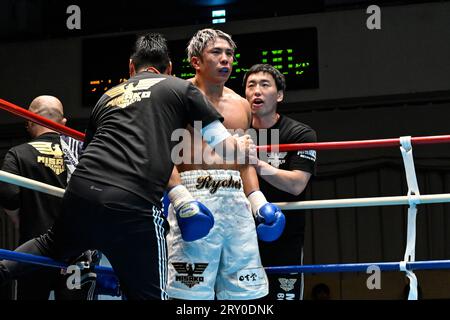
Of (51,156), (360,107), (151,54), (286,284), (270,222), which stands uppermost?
(360,107)

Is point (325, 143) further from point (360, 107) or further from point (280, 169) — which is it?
point (360, 107)

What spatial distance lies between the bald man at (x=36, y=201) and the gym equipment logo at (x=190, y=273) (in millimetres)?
577

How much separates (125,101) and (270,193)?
39.0 inches

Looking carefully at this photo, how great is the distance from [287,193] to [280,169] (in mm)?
149

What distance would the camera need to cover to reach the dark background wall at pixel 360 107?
559 centimetres

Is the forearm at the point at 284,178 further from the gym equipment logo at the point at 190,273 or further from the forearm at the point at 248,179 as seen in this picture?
A: the gym equipment logo at the point at 190,273

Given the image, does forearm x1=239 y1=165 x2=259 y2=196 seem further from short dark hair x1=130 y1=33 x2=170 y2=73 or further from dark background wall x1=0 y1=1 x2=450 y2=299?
dark background wall x1=0 y1=1 x2=450 y2=299

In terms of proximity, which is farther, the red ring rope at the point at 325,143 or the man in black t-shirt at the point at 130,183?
the red ring rope at the point at 325,143

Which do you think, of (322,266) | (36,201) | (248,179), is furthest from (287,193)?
(36,201)

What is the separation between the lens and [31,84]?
250 inches

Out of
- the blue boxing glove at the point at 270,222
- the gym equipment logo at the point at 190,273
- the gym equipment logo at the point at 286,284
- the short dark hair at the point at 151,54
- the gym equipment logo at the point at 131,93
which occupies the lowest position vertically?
the gym equipment logo at the point at 286,284

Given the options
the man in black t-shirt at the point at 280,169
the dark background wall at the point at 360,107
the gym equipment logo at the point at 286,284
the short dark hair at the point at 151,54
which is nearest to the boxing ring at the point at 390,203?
the man in black t-shirt at the point at 280,169

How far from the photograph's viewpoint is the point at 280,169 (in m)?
2.87

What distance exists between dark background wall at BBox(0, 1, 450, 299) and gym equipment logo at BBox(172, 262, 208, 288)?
11.2ft
